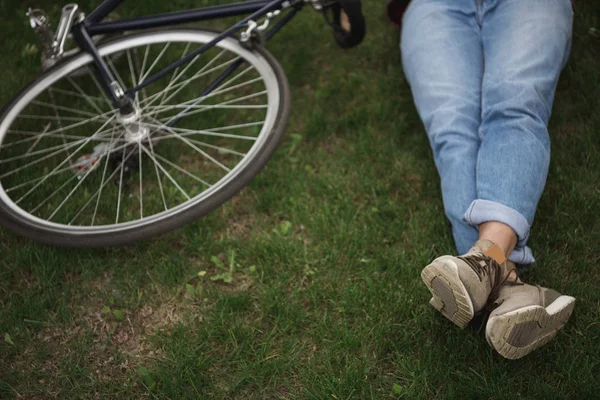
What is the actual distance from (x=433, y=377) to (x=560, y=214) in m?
0.94

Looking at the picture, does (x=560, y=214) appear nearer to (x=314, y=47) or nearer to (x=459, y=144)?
(x=459, y=144)

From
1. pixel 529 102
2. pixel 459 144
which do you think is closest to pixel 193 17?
pixel 459 144

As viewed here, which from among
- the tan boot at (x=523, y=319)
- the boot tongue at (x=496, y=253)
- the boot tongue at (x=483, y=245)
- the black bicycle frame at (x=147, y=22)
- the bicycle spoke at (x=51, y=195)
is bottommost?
the tan boot at (x=523, y=319)

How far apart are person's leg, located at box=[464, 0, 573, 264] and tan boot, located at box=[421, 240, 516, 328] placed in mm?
124

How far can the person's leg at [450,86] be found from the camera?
2.06m

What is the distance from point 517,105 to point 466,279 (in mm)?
A: 700

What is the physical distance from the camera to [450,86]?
2209mm

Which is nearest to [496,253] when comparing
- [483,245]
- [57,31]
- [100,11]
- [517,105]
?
[483,245]

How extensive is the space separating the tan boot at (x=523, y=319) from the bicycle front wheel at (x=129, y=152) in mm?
1099

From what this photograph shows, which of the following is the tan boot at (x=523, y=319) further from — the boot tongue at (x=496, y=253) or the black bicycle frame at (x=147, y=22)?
the black bicycle frame at (x=147, y=22)

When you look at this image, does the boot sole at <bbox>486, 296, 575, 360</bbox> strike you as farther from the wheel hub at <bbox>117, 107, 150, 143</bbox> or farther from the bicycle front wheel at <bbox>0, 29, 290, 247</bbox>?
the wheel hub at <bbox>117, 107, 150, 143</bbox>

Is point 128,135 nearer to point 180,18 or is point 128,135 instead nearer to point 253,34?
point 180,18

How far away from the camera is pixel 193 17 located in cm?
246

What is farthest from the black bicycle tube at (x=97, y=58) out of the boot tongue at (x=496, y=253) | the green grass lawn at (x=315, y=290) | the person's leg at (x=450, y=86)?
the boot tongue at (x=496, y=253)
